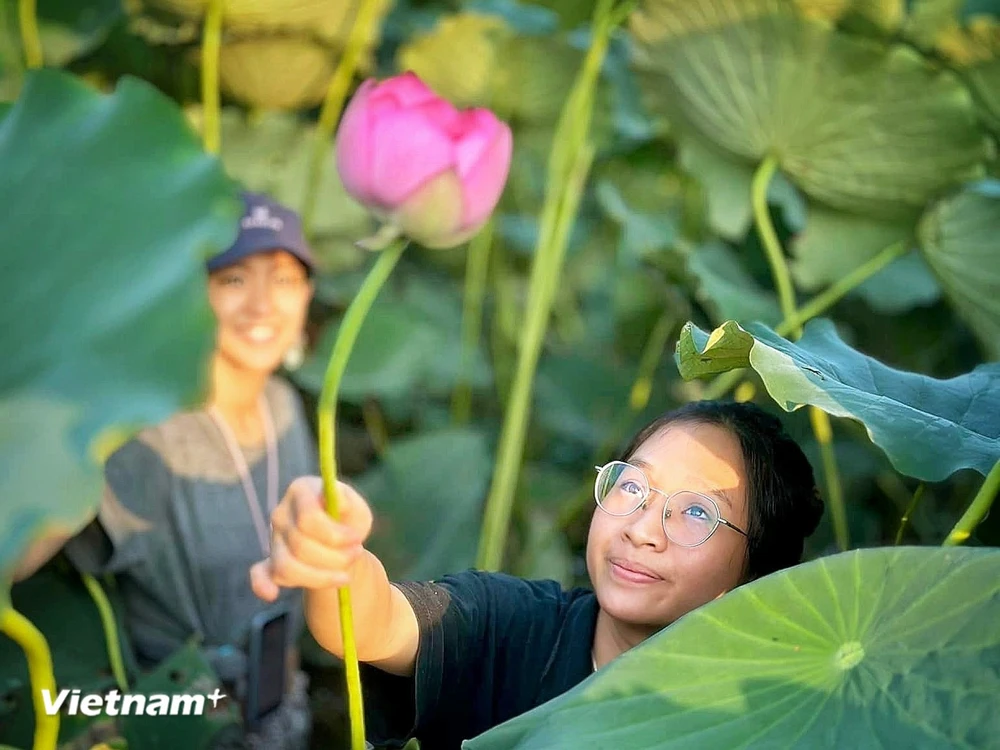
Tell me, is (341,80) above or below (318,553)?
above

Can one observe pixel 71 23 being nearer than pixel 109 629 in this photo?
No

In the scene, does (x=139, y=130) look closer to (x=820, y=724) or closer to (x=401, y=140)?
(x=401, y=140)

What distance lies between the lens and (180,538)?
43.3 inches

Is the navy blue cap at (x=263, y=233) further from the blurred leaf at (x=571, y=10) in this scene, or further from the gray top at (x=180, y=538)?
the blurred leaf at (x=571, y=10)

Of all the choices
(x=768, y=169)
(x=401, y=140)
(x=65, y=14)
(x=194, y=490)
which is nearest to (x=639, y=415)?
(x=768, y=169)

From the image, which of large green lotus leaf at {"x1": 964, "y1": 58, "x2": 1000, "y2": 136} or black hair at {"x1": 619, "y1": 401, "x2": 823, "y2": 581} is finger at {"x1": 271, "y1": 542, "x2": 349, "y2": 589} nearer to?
black hair at {"x1": 619, "y1": 401, "x2": 823, "y2": 581}

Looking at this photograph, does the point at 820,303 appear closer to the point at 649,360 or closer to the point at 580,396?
the point at 649,360

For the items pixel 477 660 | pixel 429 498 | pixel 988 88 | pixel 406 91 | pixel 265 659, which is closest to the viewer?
pixel 406 91

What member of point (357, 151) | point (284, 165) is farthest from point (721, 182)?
point (357, 151)

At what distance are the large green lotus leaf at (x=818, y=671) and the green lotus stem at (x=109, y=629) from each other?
0.51 meters

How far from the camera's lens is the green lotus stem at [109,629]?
93 centimetres

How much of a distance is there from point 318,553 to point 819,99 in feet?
2.69

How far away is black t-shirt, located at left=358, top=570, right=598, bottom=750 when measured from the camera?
2.12 feet

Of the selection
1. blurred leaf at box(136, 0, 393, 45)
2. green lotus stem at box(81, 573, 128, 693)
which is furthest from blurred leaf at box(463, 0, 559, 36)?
green lotus stem at box(81, 573, 128, 693)
